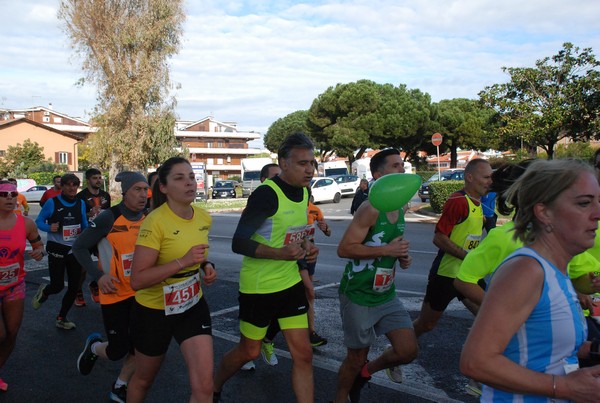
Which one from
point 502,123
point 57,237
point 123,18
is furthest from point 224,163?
point 57,237

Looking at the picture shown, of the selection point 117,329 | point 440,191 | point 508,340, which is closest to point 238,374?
point 117,329

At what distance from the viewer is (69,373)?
5.18m

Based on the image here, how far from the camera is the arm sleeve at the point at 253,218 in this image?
149 inches

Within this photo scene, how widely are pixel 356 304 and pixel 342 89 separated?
170 ft

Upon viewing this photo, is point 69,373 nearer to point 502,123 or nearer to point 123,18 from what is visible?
point 502,123

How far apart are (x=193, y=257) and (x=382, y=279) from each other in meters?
1.32

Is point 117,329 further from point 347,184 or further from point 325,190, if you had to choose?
point 347,184

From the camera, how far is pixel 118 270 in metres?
4.48

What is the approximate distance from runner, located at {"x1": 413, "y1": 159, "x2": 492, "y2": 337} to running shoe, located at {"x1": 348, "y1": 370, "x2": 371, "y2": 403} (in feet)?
3.67

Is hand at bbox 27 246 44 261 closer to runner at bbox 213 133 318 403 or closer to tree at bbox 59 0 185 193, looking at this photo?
runner at bbox 213 133 318 403

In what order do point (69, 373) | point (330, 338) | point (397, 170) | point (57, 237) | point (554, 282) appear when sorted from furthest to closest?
1. point (57, 237)
2. point (330, 338)
3. point (69, 373)
4. point (397, 170)
5. point (554, 282)

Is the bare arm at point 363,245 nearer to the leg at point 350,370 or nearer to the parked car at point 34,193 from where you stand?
the leg at point 350,370

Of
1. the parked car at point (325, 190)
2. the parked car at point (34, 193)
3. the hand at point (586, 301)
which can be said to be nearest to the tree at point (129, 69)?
the parked car at point (34, 193)

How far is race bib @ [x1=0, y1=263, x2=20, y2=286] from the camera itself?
4.63 m
